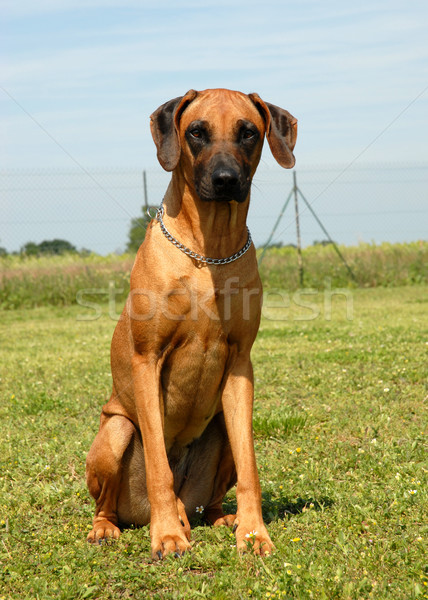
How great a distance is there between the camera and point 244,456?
3363 mm

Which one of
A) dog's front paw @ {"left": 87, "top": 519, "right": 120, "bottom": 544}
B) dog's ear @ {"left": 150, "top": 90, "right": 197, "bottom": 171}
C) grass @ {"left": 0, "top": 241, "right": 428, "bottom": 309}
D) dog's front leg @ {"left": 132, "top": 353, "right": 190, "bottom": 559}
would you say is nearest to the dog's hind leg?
dog's front paw @ {"left": 87, "top": 519, "right": 120, "bottom": 544}

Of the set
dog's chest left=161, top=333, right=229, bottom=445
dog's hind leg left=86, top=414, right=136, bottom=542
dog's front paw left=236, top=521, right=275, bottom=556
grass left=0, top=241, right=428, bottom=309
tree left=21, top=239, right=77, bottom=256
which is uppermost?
tree left=21, top=239, right=77, bottom=256

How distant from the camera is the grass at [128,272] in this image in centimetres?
1497

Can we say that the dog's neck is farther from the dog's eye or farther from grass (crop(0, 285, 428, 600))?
grass (crop(0, 285, 428, 600))

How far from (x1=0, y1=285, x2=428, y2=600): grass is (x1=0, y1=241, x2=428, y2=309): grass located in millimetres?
6882

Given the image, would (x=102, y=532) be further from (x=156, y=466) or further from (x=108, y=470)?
(x=156, y=466)

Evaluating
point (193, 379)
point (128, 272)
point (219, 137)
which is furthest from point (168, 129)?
point (128, 272)

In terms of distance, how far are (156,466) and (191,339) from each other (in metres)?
0.65

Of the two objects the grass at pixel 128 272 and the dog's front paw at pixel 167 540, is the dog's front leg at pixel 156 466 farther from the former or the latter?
the grass at pixel 128 272

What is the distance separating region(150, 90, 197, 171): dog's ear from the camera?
3.44 m

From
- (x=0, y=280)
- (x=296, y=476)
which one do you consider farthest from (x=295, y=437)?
(x=0, y=280)

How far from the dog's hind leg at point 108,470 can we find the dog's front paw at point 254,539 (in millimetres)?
677

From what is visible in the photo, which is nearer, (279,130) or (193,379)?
(193,379)

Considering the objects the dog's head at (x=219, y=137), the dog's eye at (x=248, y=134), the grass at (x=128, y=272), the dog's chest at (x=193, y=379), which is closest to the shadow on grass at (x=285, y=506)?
the dog's chest at (x=193, y=379)
